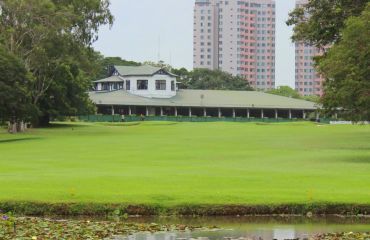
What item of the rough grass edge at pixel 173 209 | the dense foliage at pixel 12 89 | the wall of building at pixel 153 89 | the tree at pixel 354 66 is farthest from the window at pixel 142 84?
the rough grass edge at pixel 173 209

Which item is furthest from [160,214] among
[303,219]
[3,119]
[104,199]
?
[3,119]

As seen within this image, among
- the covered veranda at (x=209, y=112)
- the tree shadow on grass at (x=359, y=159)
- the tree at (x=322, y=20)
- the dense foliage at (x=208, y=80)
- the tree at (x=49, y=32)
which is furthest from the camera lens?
the dense foliage at (x=208, y=80)

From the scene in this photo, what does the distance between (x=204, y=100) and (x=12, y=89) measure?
2713 inches

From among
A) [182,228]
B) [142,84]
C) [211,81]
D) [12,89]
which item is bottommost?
[182,228]

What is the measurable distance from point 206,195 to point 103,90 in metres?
121

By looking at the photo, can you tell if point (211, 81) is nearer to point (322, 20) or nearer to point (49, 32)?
point (49, 32)

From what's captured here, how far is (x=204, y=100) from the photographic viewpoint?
13200cm

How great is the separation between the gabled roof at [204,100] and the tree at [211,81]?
40.4 meters

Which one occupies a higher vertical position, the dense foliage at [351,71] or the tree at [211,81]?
the tree at [211,81]

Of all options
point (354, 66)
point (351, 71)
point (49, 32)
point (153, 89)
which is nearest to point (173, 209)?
point (354, 66)

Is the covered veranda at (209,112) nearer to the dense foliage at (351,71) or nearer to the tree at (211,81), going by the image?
the tree at (211,81)

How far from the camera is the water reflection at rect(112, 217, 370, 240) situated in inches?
687

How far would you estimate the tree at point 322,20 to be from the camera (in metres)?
57.7

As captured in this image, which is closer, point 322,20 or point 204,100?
point 322,20
